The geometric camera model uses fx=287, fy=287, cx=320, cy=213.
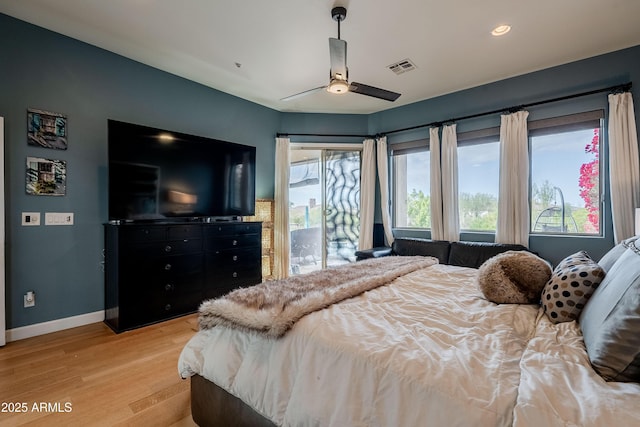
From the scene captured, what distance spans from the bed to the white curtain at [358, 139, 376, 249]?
10.3 ft

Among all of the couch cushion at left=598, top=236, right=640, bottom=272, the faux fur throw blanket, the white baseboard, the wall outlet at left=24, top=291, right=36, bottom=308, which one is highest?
the couch cushion at left=598, top=236, right=640, bottom=272

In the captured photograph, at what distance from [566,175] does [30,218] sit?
5.74 m

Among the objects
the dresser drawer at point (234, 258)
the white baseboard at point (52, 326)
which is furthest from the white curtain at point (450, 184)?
the white baseboard at point (52, 326)

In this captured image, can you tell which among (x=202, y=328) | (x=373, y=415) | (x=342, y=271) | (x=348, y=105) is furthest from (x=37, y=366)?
(x=348, y=105)

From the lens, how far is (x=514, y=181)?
11.6 feet

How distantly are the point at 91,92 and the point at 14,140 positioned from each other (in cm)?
83

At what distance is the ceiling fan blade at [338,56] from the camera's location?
2180mm

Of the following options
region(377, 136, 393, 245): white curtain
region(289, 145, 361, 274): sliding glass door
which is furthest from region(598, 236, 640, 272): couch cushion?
region(289, 145, 361, 274): sliding glass door

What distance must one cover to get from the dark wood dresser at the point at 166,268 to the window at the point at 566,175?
149 inches

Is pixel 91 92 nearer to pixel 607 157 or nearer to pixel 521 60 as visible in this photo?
pixel 521 60

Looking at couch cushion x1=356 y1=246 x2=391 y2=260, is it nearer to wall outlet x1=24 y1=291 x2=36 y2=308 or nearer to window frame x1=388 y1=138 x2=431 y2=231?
window frame x1=388 y1=138 x2=431 y2=231

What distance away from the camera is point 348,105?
4621 millimetres

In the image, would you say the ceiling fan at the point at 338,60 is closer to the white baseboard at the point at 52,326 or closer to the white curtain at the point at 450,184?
the white curtain at the point at 450,184

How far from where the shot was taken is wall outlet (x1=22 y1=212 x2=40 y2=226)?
106 inches
